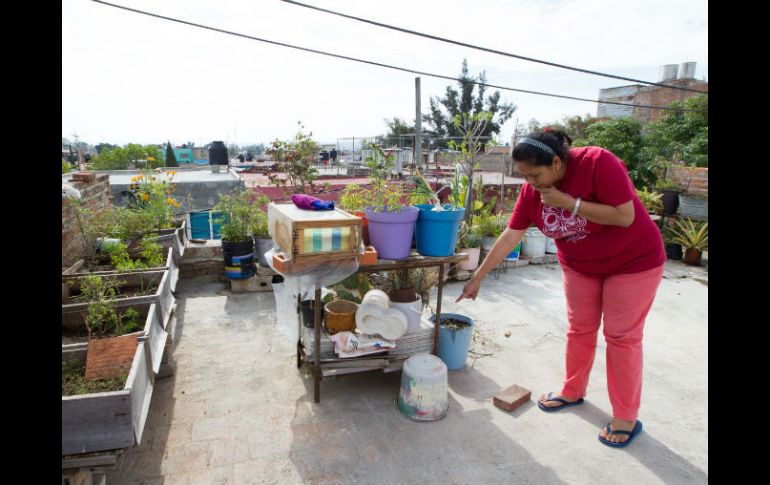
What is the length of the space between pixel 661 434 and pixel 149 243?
405cm

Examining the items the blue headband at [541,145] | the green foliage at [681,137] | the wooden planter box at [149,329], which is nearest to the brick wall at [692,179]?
the green foliage at [681,137]

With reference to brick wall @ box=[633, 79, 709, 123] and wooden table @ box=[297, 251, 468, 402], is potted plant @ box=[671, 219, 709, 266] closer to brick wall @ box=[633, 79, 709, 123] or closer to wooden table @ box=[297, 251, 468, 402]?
wooden table @ box=[297, 251, 468, 402]

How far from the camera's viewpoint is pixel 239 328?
12.5 feet

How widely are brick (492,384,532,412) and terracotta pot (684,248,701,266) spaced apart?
5.06m

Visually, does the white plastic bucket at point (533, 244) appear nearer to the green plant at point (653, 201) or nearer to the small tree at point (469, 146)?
the small tree at point (469, 146)

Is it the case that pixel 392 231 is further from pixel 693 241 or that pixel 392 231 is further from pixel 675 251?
pixel 675 251

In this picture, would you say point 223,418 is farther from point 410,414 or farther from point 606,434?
point 606,434

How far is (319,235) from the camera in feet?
7.70

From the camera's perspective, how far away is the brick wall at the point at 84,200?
11.6 feet

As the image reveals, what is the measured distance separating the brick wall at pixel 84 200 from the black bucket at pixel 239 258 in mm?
1246
